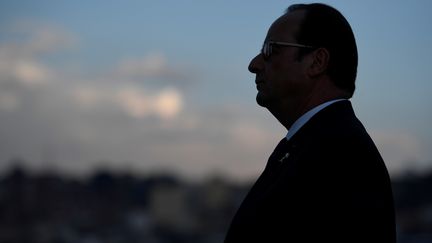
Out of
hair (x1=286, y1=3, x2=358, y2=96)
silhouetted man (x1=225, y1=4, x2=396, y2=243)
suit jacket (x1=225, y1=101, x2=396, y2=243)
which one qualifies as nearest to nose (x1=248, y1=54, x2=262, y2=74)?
silhouetted man (x1=225, y1=4, x2=396, y2=243)

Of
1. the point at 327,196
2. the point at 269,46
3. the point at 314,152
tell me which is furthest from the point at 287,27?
the point at 327,196

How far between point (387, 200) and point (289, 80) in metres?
0.41

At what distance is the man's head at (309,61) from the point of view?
8.70ft

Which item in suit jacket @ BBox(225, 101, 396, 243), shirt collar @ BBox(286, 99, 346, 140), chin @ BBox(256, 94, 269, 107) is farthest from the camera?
chin @ BBox(256, 94, 269, 107)

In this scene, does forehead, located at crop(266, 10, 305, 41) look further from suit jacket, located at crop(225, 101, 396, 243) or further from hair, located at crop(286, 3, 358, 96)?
suit jacket, located at crop(225, 101, 396, 243)

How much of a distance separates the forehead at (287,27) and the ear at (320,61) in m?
0.07

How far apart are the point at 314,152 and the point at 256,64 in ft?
1.21

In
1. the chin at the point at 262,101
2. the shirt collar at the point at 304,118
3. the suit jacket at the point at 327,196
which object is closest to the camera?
the suit jacket at the point at 327,196

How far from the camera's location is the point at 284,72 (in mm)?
2699

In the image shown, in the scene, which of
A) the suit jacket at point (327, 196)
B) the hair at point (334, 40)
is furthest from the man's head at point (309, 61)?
the suit jacket at point (327, 196)

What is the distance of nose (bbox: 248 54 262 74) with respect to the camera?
2768 mm

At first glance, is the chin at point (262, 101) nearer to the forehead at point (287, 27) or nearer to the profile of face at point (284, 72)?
the profile of face at point (284, 72)

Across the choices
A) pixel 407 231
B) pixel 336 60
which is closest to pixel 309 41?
pixel 336 60

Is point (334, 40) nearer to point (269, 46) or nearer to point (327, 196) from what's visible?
point (269, 46)
